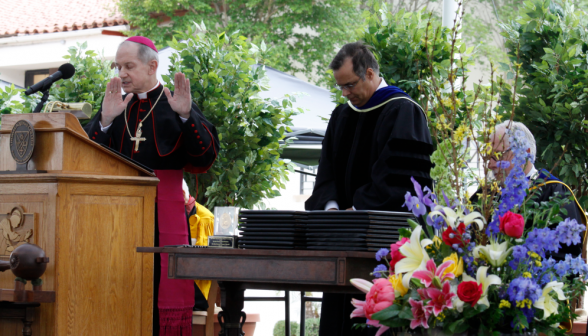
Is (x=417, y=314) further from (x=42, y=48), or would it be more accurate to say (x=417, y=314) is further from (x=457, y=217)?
(x=42, y=48)

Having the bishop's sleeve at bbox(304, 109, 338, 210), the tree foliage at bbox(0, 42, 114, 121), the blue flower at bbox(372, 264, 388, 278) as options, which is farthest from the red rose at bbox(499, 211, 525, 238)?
the tree foliage at bbox(0, 42, 114, 121)

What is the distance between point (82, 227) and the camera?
9.96 ft

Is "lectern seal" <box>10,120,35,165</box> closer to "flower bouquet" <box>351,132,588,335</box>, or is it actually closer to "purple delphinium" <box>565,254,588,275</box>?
"flower bouquet" <box>351,132,588,335</box>

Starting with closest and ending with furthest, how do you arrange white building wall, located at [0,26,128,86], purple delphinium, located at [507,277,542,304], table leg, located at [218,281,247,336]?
purple delphinium, located at [507,277,542,304], table leg, located at [218,281,247,336], white building wall, located at [0,26,128,86]

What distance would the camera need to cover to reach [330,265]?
97.0 inches

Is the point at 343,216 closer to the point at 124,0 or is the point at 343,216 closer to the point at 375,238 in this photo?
the point at 375,238

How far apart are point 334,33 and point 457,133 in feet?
49.9

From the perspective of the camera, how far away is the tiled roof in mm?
17609

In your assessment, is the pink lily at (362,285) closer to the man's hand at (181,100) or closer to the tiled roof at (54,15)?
the man's hand at (181,100)

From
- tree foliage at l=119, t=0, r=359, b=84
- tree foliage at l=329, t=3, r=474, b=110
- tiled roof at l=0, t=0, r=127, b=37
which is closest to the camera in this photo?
tree foliage at l=329, t=3, r=474, b=110

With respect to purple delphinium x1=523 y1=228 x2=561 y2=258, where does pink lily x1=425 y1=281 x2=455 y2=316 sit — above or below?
below

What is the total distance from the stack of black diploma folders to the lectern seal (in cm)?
100

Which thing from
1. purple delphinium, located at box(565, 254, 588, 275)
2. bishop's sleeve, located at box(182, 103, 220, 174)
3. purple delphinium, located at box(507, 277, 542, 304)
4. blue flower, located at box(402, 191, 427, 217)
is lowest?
purple delphinium, located at box(507, 277, 542, 304)

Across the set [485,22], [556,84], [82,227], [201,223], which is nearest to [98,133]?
[82,227]
